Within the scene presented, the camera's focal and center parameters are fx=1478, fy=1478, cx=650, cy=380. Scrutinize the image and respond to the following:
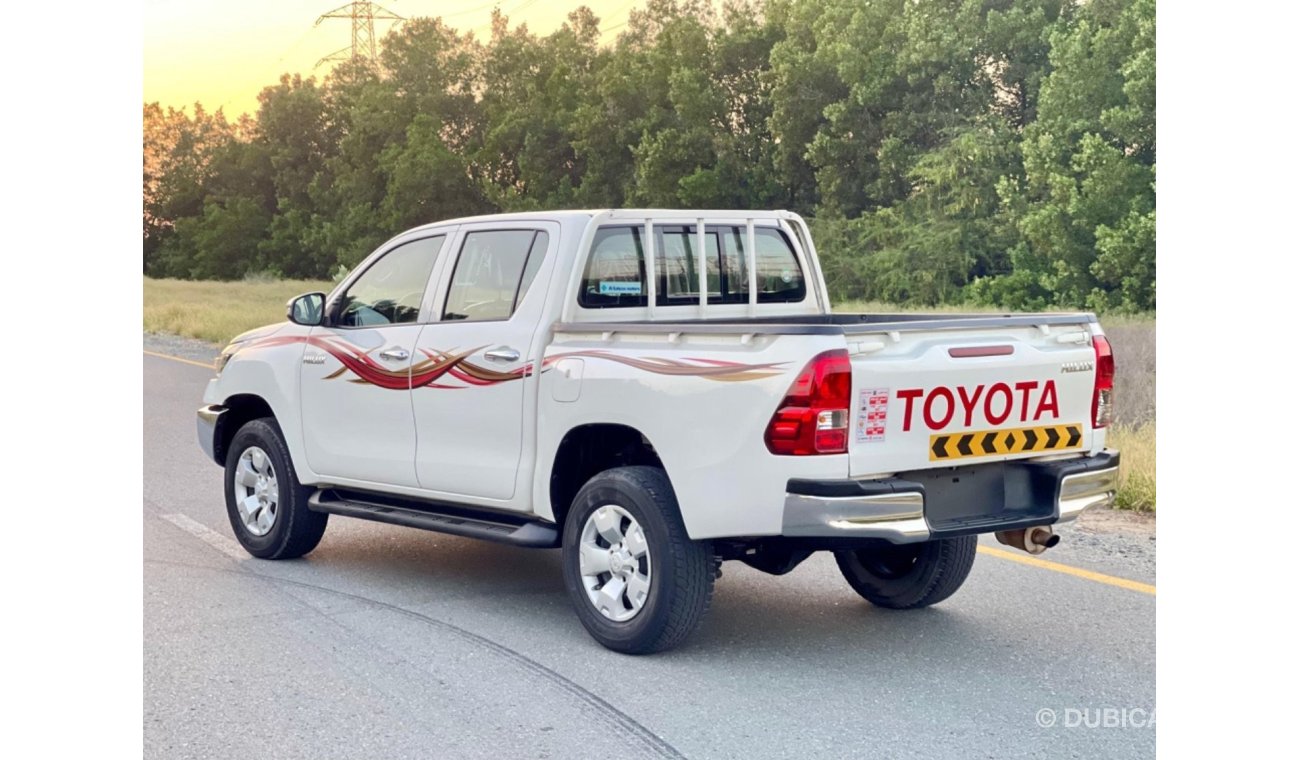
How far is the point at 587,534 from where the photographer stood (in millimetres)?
6078

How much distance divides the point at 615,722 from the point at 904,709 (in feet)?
3.37

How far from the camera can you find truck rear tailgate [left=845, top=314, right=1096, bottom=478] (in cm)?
540

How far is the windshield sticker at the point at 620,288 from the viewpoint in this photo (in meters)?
6.57

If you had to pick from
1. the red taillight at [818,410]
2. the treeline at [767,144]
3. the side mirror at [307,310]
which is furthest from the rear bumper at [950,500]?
the treeline at [767,144]

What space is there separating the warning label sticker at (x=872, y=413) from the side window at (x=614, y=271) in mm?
1581

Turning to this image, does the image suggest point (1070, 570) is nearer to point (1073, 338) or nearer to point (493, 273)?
point (1073, 338)

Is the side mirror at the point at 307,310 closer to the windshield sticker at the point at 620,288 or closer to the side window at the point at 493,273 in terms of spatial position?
the side window at the point at 493,273

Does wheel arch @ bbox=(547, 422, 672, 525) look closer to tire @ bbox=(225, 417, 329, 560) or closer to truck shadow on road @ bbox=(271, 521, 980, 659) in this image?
truck shadow on road @ bbox=(271, 521, 980, 659)

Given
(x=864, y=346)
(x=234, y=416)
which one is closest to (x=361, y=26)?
(x=234, y=416)

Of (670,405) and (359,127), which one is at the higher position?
(359,127)

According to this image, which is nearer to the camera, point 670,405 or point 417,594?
point 670,405
